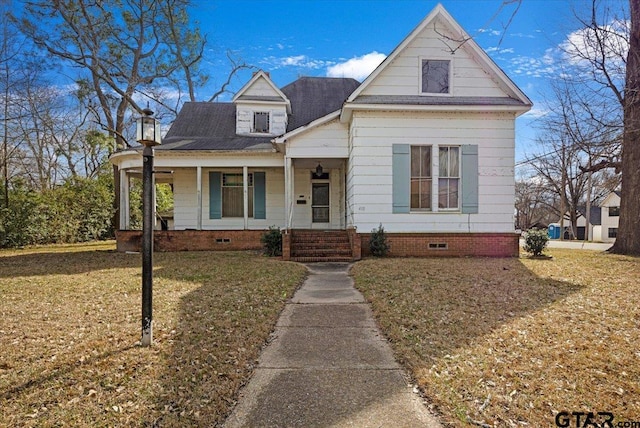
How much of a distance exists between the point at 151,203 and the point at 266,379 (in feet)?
6.87

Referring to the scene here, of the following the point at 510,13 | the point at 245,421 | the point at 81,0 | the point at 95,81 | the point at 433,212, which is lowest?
the point at 245,421

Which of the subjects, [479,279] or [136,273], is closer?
[479,279]

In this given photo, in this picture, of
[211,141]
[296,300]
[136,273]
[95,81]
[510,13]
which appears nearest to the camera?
[510,13]

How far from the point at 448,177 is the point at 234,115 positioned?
1021 centimetres

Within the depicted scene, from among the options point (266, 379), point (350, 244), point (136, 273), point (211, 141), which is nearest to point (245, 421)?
point (266, 379)

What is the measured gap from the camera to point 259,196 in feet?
47.0

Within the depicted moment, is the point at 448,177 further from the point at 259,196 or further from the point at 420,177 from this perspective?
the point at 259,196

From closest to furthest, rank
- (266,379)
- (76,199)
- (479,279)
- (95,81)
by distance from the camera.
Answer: (266,379) < (479,279) < (76,199) < (95,81)

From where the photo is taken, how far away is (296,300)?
5797 millimetres

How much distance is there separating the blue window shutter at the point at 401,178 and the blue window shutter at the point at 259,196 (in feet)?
18.6

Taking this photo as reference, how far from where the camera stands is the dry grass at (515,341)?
263 centimetres

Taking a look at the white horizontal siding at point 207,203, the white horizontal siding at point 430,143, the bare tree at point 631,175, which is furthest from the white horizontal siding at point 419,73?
the white horizontal siding at point 207,203

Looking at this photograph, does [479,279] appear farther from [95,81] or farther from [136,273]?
[95,81]

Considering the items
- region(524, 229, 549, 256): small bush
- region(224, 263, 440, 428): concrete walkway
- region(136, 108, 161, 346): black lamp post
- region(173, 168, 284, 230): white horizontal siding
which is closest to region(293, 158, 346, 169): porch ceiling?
region(173, 168, 284, 230): white horizontal siding
